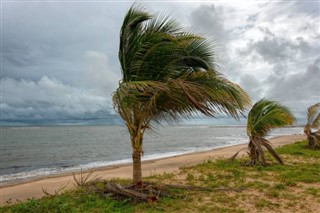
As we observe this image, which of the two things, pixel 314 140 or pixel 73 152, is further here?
pixel 73 152

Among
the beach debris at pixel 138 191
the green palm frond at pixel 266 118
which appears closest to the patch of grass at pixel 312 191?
the beach debris at pixel 138 191

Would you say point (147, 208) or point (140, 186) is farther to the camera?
point (140, 186)

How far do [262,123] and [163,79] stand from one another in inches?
290

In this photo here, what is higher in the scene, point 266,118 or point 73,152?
point 266,118

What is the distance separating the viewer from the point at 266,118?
42.3 ft

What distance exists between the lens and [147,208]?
22.1 feet

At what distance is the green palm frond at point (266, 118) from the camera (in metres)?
12.9

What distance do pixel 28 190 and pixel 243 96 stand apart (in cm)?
965

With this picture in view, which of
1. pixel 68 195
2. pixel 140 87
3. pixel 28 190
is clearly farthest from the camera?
pixel 28 190

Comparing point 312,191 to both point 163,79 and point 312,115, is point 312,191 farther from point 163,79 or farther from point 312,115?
point 312,115

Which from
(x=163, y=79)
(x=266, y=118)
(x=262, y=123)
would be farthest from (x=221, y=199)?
(x=266, y=118)

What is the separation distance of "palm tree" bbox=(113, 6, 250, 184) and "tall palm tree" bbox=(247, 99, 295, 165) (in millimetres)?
6359

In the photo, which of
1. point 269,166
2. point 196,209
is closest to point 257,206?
point 196,209

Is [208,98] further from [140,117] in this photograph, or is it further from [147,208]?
[147,208]
